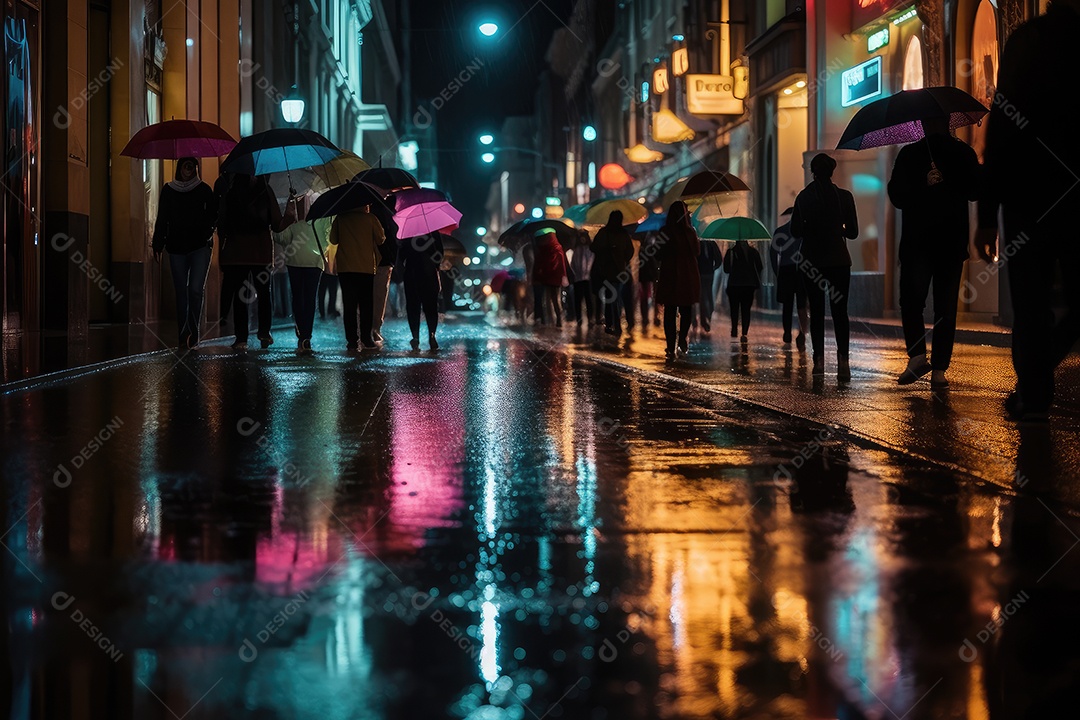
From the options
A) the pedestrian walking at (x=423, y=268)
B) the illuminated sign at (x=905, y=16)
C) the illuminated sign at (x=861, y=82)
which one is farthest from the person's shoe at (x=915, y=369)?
the illuminated sign at (x=861, y=82)

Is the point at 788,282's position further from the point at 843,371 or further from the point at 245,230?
the point at 245,230

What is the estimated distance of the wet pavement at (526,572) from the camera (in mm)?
2992

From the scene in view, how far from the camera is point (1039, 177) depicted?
25.4 ft

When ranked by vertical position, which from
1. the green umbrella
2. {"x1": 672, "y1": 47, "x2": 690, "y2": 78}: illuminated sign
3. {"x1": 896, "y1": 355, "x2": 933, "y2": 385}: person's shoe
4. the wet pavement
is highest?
{"x1": 672, "y1": 47, "x2": 690, "y2": 78}: illuminated sign

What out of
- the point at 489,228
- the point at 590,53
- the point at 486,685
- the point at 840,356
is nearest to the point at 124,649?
the point at 486,685

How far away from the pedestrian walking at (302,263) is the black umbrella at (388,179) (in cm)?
101

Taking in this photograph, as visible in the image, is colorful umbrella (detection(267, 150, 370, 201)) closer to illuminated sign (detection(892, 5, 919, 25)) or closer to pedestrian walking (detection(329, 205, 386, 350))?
pedestrian walking (detection(329, 205, 386, 350))

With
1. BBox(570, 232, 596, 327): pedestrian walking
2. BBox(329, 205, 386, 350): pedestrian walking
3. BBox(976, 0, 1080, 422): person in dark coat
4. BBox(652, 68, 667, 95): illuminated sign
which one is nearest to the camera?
BBox(976, 0, 1080, 422): person in dark coat

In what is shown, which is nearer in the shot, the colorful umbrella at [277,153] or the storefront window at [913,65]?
the colorful umbrella at [277,153]

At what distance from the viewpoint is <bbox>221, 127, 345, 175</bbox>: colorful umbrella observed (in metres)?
15.0

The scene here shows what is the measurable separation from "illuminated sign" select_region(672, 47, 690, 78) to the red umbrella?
27142 mm

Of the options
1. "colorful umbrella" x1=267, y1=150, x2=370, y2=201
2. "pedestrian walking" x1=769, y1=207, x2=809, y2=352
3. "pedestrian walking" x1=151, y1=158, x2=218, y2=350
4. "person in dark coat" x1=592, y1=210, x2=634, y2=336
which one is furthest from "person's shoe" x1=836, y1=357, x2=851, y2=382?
"person in dark coat" x1=592, y1=210, x2=634, y2=336

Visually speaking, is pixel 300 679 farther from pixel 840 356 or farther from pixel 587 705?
pixel 840 356

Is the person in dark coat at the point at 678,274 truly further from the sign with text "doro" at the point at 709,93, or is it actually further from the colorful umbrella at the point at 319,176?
the sign with text "doro" at the point at 709,93
